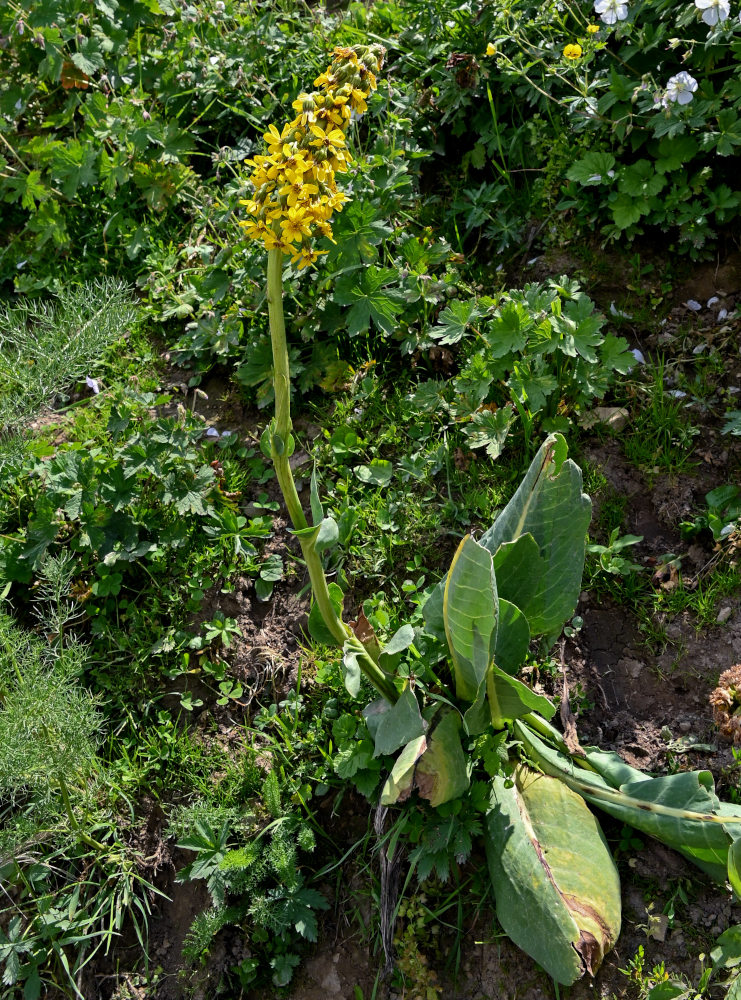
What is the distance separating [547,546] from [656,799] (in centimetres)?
67

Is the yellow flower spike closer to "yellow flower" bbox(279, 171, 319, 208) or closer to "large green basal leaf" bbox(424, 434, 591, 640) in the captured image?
"yellow flower" bbox(279, 171, 319, 208)

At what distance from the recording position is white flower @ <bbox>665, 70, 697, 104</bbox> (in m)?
2.68

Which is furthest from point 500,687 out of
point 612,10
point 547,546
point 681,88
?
point 612,10

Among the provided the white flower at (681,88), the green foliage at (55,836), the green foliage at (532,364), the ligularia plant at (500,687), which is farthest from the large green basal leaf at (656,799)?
the white flower at (681,88)

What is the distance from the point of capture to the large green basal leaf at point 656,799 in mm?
1870

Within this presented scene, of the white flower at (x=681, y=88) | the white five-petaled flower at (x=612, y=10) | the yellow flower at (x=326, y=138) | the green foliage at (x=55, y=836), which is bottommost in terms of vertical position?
the green foliage at (x=55, y=836)

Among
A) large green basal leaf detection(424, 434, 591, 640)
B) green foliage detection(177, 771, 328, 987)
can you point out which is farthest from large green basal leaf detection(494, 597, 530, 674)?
green foliage detection(177, 771, 328, 987)

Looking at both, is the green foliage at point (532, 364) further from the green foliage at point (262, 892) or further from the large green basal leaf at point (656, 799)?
the green foliage at point (262, 892)

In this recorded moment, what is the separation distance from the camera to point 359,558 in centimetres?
270

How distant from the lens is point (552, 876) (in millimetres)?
1915

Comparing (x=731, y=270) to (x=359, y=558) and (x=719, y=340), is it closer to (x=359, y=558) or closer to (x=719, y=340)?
(x=719, y=340)

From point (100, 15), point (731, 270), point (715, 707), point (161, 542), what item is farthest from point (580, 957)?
point (100, 15)

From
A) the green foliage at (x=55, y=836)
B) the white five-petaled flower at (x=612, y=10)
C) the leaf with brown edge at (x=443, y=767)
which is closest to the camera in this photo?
the leaf with brown edge at (x=443, y=767)

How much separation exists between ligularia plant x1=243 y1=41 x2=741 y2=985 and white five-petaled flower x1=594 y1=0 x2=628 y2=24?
146 centimetres
